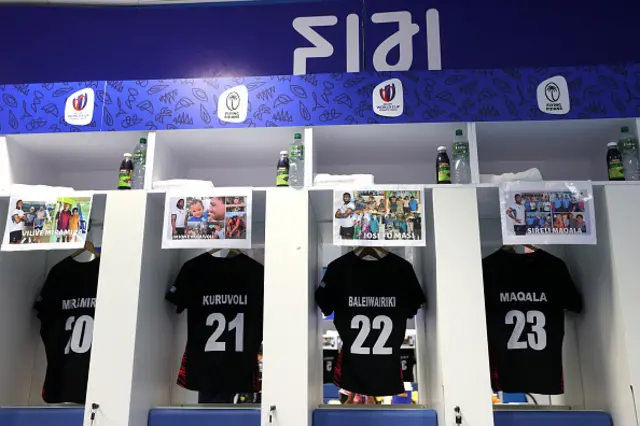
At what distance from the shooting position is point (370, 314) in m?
2.79

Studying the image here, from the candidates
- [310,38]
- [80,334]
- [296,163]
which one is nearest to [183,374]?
[80,334]

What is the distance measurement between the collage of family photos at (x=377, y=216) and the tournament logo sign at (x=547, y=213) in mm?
422

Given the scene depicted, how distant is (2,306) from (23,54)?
74.6 inches

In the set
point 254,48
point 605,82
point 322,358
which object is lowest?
point 322,358

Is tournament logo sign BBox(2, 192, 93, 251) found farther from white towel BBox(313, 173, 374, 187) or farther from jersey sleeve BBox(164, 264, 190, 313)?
white towel BBox(313, 173, 374, 187)

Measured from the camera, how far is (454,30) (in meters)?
3.54

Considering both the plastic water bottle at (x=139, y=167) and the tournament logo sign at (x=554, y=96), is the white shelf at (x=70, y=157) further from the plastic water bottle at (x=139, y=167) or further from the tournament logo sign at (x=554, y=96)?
the tournament logo sign at (x=554, y=96)

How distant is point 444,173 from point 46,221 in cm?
202

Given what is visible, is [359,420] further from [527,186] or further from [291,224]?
[527,186]

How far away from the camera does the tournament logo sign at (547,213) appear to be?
2.50 metres

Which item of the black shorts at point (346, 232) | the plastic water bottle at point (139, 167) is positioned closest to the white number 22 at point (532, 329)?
the black shorts at point (346, 232)

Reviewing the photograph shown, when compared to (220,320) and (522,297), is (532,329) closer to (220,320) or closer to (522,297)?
(522,297)

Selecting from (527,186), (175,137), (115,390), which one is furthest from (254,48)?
(115,390)

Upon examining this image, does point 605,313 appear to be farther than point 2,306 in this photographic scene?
No
